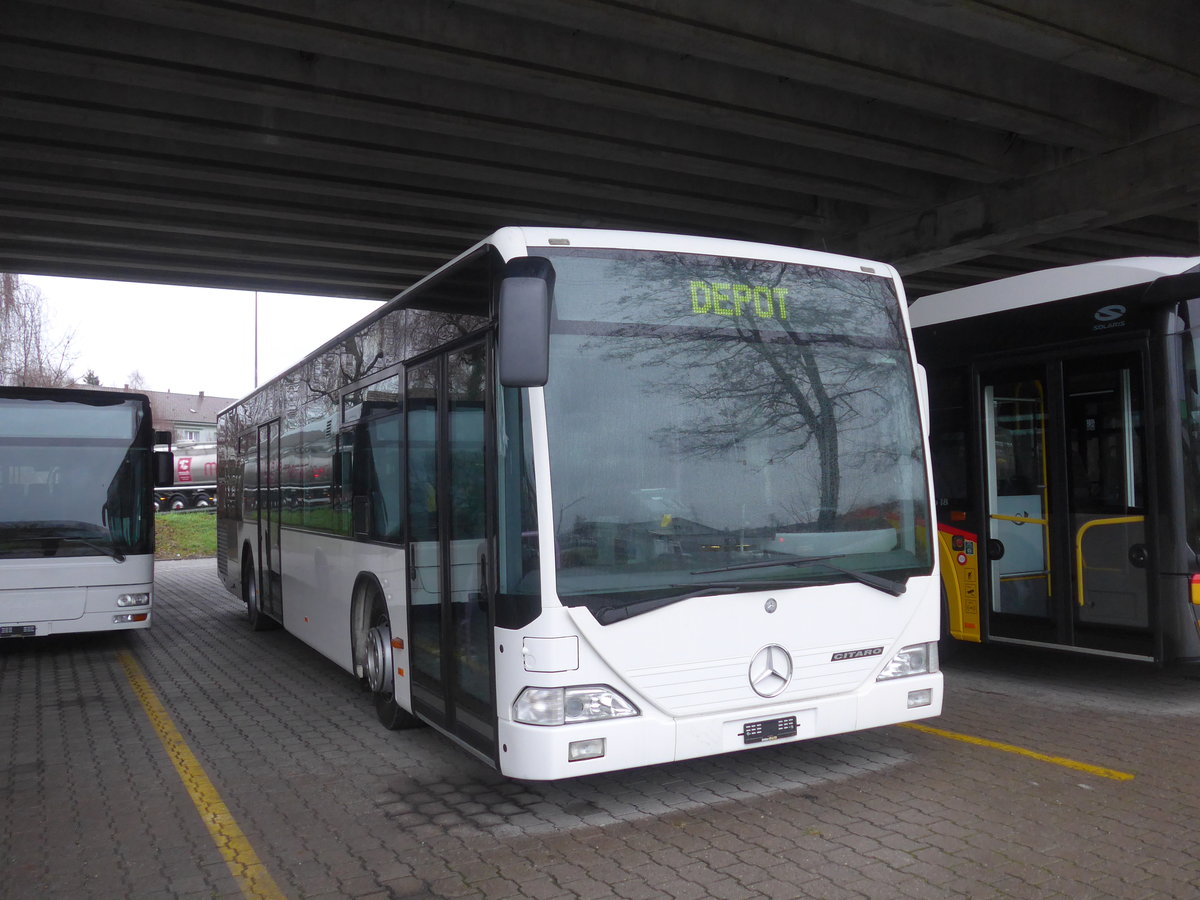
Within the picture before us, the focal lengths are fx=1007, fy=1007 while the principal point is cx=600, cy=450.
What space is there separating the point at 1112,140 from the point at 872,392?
9506mm

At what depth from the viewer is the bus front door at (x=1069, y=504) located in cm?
728

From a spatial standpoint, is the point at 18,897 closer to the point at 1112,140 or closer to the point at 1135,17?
the point at 1135,17

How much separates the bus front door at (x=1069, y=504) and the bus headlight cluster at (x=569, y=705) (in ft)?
14.8

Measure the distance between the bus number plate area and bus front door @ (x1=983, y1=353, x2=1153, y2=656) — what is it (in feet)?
11.5

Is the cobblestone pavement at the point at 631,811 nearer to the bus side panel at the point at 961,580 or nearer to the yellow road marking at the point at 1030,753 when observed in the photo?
the yellow road marking at the point at 1030,753

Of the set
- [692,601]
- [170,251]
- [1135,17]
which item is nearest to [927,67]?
[1135,17]

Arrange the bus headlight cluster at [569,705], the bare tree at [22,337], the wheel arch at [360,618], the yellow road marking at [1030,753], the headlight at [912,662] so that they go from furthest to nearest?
the bare tree at [22,337] < the wheel arch at [360,618] < the yellow road marking at [1030,753] < the headlight at [912,662] < the bus headlight cluster at [569,705]

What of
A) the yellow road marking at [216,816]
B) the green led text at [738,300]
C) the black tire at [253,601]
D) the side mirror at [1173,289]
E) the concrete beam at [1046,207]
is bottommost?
the yellow road marking at [216,816]

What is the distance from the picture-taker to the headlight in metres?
5.52

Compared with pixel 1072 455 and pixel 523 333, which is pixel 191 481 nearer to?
pixel 1072 455

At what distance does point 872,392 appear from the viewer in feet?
18.6

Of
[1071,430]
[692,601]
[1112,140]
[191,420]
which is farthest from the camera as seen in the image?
[191,420]

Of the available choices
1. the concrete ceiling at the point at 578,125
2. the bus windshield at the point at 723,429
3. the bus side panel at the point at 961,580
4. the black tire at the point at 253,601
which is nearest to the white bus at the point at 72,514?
the black tire at the point at 253,601

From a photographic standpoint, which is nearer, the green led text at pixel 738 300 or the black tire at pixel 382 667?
the green led text at pixel 738 300
